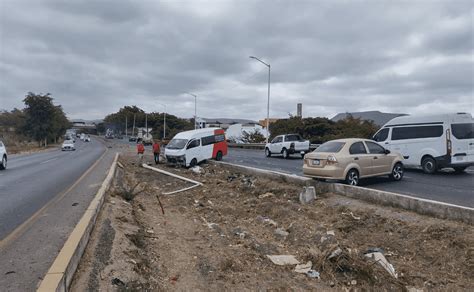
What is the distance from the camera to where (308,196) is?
10969 millimetres

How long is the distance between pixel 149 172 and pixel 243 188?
7617 millimetres

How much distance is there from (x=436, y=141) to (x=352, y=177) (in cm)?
525

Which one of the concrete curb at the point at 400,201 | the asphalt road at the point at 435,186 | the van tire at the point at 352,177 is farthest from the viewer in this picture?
the van tire at the point at 352,177

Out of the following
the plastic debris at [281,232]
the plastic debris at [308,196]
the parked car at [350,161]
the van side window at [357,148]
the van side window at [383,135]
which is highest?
the van side window at [383,135]

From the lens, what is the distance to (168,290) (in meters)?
5.19

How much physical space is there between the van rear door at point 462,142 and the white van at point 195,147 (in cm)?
1433

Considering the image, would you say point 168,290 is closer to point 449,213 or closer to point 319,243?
point 319,243

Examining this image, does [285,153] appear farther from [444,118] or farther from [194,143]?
[444,118]

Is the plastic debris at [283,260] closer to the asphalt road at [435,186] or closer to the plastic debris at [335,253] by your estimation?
the plastic debris at [335,253]

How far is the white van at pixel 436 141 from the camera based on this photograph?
14891 mm

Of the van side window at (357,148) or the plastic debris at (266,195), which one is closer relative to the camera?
the plastic debris at (266,195)

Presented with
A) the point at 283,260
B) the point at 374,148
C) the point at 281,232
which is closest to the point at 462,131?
the point at 374,148

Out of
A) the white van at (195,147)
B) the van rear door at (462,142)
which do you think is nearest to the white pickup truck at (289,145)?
the white van at (195,147)

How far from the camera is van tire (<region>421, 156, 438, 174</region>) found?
15460 millimetres
